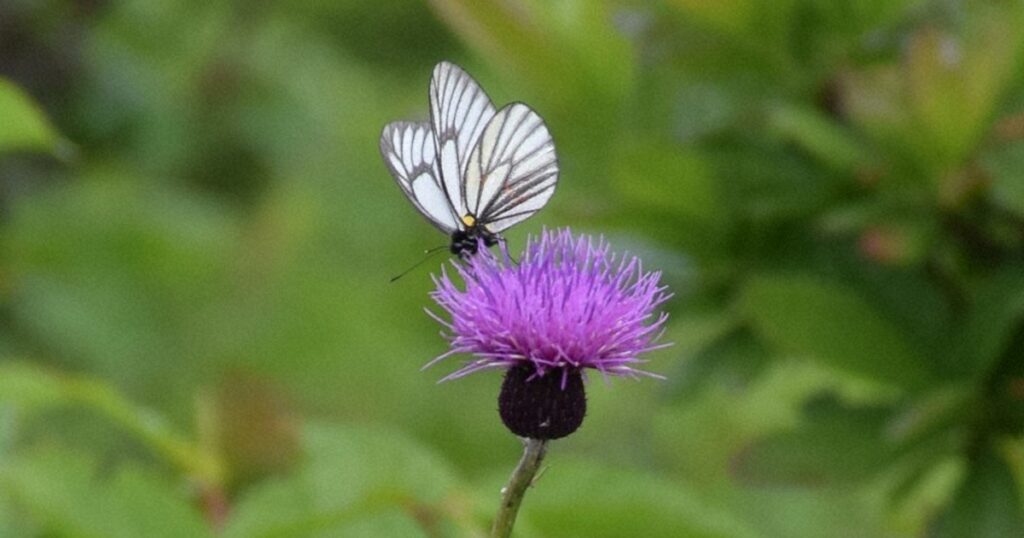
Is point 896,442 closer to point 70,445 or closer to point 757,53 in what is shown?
point 757,53

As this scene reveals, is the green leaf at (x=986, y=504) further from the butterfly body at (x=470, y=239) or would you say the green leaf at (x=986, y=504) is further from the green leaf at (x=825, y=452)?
the butterfly body at (x=470, y=239)

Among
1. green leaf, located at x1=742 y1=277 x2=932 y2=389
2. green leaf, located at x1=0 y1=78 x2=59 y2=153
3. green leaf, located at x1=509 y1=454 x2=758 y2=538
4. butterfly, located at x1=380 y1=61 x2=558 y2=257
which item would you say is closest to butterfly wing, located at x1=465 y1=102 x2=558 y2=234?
butterfly, located at x1=380 y1=61 x2=558 y2=257

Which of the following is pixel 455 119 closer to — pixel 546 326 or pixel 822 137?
pixel 546 326

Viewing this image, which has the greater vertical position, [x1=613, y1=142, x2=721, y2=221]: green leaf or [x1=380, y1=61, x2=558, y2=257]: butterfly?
[x1=613, y1=142, x2=721, y2=221]: green leaf

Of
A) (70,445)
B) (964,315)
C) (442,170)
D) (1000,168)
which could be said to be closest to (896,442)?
(964,315)

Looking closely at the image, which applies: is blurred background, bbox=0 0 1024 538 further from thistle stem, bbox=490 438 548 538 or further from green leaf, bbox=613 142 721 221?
thistle stem, bbox=490 438 548 538

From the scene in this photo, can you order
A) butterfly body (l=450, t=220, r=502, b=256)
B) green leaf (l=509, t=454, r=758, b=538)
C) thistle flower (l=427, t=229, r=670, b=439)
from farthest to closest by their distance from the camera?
→ green leaf (l=509, t=454, r=758, b=538)
butterfly body (l=450, t=220, r=502, b=256)
thistle flower (l=427, t=229, r=670, b=439)
